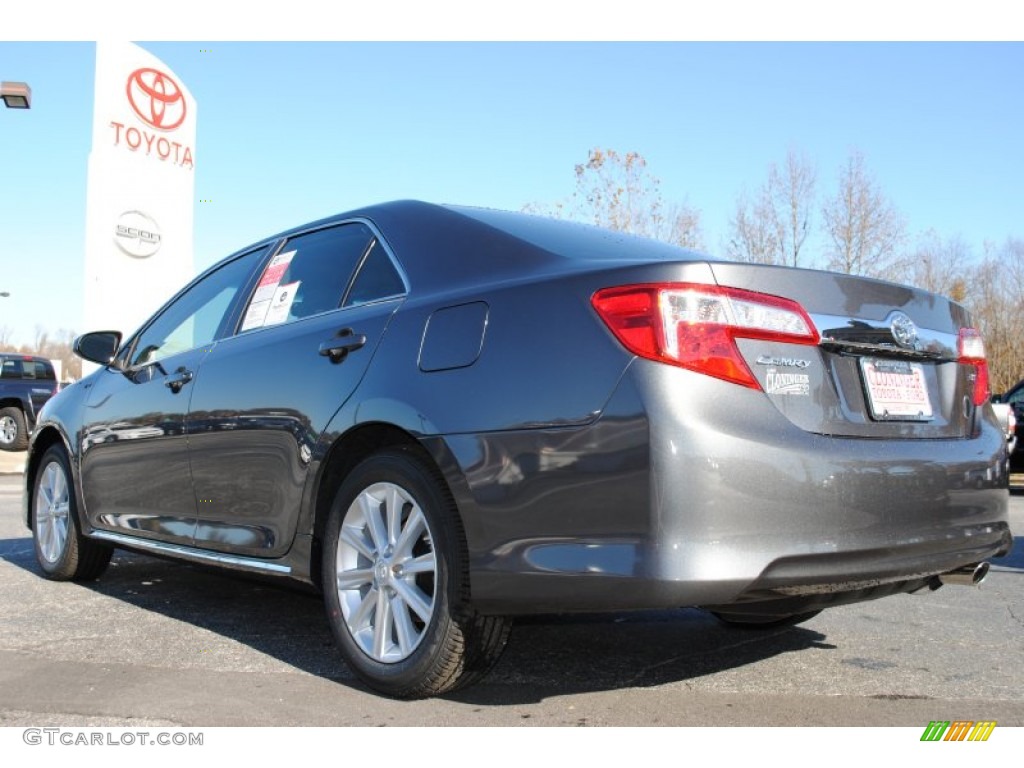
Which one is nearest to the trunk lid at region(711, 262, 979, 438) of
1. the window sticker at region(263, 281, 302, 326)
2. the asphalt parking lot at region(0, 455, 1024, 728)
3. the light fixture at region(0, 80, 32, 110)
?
the asphalt parking lot at region(0, 455, 1024, 728)

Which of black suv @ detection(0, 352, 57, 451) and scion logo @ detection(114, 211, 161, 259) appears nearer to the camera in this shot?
scion logo @ detection(114, 211, 161, 259)

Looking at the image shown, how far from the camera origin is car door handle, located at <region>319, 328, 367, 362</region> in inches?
132

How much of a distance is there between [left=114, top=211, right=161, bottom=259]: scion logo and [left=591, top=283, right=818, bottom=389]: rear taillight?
18.6 m

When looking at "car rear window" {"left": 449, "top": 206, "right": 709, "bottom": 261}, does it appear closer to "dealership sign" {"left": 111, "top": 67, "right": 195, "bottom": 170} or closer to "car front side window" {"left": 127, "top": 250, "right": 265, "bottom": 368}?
"car front side window" {"left": 127, "top": 250, "right": 265, "bottom": 368}

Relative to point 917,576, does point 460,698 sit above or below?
below

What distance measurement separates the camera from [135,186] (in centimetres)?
1966

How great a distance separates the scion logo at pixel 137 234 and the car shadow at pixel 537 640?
50.9 ft

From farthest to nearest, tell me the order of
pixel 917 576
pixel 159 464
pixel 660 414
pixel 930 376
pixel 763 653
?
pixel 159 464, pixel 763 653, pixel 930 376, pixel 917 576, pixel 660 414

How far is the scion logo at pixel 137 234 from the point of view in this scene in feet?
63.8

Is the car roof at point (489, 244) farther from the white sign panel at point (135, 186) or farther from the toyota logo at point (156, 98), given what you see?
the toyota logo at point (156, 98)
